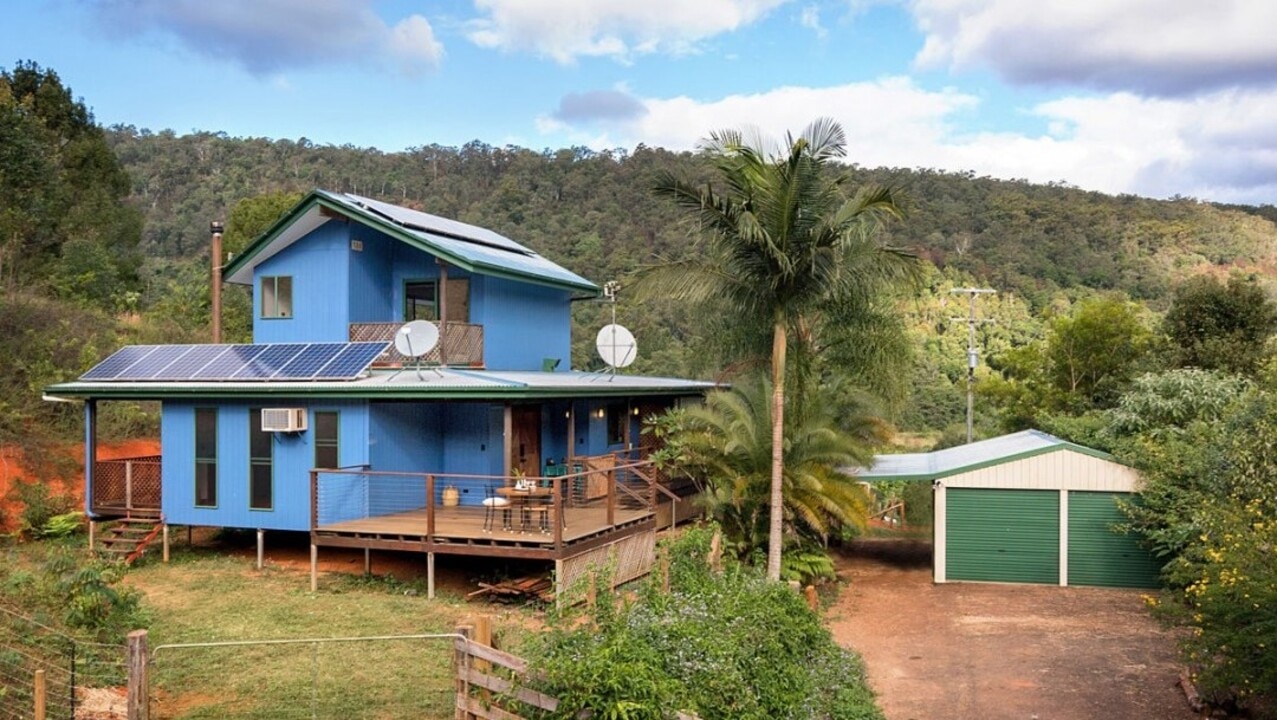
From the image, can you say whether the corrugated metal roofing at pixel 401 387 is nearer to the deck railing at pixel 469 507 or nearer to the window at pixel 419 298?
the deck railing at pixel 469 507

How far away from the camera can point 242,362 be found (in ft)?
55.9

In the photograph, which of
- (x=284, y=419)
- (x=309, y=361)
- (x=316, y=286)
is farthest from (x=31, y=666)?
(x=316, y=286)

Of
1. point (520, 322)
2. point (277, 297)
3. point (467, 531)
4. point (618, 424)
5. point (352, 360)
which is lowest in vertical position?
point (467, 531)

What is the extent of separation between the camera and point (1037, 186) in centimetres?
7019

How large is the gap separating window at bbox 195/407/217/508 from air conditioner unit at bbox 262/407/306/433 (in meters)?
1.54

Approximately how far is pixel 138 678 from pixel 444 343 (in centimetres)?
995

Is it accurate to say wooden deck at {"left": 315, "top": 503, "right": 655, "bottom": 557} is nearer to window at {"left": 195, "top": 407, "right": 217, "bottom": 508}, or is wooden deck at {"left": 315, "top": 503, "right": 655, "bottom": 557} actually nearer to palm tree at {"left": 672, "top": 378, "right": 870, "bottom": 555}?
palm tree at {"left": 672, "top": 378, "right": 870, "bottom": 555}

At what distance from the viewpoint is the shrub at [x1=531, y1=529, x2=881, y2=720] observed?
684 cm

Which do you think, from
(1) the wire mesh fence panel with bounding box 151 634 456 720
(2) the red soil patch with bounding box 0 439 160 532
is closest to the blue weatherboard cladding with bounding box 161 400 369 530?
(1) the wire mesh fence panel with bounding box 151 634 456 720

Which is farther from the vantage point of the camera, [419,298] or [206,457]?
[419,298]

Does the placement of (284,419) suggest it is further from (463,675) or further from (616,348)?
(463,675)

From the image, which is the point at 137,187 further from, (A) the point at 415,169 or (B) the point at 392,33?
(B) the point at 392,33

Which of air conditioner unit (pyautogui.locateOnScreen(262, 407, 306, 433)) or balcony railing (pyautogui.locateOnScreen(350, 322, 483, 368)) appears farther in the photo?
balcony railing (pyautogui.locateOnScreen(350, 322, 483, 368))

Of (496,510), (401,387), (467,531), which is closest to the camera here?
(467,531)
